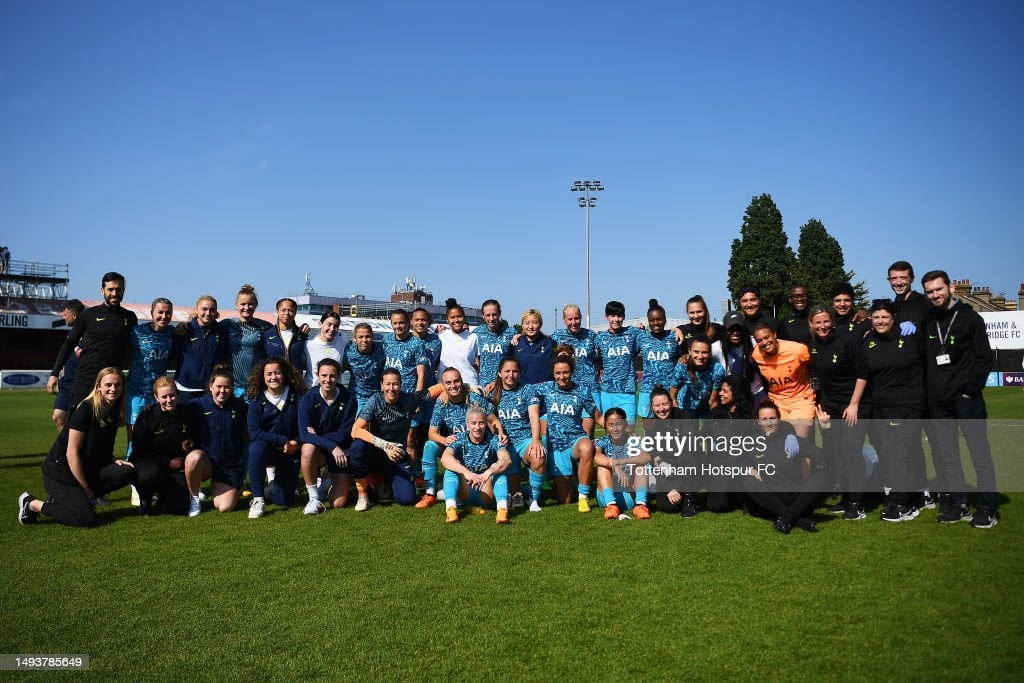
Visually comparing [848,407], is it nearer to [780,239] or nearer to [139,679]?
[139,679]

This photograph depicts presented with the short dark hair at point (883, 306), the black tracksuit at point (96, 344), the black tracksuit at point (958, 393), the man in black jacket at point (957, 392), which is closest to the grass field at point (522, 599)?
the man in black jacket at point (957, 392)

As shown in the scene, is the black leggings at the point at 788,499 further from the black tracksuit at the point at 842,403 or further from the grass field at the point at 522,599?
the black tracksuit at the point at 842,403

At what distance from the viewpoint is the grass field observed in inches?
115

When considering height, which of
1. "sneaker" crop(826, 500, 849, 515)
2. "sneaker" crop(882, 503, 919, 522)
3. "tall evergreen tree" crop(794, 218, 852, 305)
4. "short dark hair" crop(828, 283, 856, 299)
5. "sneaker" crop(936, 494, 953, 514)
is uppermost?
"tall evergreen tree" crop(794, 218, 852, 305)

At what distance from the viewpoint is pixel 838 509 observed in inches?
223

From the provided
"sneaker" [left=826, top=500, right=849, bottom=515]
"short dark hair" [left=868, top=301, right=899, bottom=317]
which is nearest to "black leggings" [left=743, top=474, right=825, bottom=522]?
"sneaker" [left=826, top=500, right=849, bottom=515]

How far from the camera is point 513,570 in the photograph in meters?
4.20

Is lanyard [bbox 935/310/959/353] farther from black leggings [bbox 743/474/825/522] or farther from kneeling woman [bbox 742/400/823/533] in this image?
black leggings [bbox 743/474/825/522]

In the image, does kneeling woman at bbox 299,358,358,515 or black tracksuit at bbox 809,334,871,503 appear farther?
kneeling woman at bbox 299,358,358,515

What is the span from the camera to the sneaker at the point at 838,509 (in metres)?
5.58

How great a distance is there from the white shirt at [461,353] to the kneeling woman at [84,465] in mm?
3129

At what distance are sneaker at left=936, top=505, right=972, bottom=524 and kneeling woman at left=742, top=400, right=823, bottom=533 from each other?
994 mm

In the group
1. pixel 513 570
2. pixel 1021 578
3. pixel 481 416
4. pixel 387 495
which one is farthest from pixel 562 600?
pixel 387 495

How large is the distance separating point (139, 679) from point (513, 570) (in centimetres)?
213
